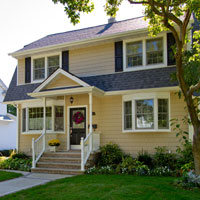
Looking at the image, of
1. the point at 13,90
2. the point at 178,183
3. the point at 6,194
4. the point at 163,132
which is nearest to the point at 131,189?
the point at 178,183

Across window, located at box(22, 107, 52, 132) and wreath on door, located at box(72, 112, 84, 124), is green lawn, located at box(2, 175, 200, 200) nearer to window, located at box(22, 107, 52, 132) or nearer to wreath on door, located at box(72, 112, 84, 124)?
wreath on door, located at box(72, 112, 84, 124)

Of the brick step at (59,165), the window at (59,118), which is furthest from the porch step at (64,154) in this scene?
the window at (59,118)

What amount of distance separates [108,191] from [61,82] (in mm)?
6419

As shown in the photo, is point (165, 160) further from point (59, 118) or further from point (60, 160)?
point (59, 118)

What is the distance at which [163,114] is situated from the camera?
10.6m

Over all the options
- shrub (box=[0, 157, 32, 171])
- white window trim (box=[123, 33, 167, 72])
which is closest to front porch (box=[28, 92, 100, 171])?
shrub (box=[0, 157, 32, 171])

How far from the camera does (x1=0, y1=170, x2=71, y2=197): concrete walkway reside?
7.49 metres

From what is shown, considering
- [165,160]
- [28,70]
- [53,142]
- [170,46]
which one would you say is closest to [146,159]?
[165,160]

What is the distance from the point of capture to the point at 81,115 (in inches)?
478

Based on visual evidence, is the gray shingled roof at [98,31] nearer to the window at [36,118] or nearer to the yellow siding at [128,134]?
the yellow siding at [128,134]

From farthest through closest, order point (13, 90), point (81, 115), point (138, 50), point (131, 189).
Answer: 1. point (13, 90)
2. point (81, 115)
3. point (138, 50)
4. point (131, 189)

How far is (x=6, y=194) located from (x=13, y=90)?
8.30 meters

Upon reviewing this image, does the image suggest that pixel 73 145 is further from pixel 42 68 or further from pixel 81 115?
pixel 42 68

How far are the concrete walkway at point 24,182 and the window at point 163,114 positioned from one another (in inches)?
179
